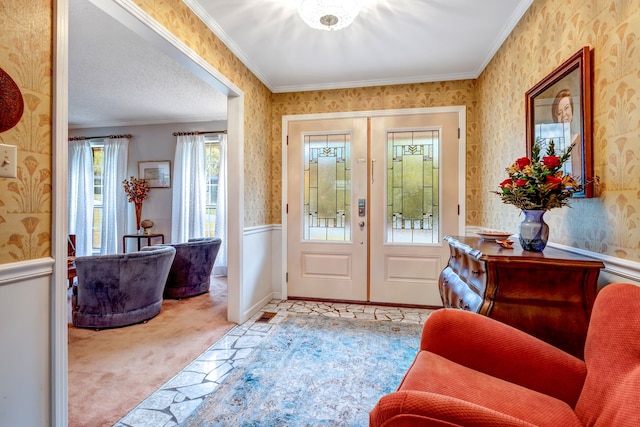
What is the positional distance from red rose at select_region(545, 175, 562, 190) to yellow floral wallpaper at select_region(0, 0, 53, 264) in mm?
2112

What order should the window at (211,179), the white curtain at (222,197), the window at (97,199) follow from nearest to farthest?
1. the white curtain at (222,197)
2. the window at (211,179)
3. the window at (97,199)

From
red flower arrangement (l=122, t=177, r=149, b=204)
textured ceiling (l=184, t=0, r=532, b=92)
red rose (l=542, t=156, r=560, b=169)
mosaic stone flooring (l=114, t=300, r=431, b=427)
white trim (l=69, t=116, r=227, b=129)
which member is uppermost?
white trim (l=69, t=116, r=227, b=129)

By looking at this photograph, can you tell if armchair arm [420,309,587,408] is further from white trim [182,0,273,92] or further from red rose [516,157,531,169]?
white trim [182,0,273,92]

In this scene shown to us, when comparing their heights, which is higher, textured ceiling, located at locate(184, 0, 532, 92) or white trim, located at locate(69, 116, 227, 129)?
white trim, located at locate(69, 116, 227, 129)

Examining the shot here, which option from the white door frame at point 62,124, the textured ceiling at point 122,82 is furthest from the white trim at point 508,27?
the textured ceiling at point 122,82

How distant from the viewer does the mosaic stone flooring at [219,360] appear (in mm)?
1594

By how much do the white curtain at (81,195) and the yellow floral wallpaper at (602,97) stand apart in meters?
5.91

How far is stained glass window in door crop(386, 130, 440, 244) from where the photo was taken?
3.21 m

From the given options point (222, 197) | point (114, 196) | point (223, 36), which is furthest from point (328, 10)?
point (114, 196)

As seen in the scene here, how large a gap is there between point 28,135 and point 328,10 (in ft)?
5.34

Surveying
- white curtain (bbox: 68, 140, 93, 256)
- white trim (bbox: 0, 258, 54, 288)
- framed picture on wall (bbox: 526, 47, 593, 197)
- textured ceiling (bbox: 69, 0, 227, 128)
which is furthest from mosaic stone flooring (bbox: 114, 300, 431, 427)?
white curtain (bbox: 68, 140, 93, 256)

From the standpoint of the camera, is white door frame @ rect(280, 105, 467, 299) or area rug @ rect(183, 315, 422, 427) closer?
area rug @ rect(183, 315, 422, 427)

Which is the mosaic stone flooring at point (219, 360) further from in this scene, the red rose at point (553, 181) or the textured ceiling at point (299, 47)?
the textured ceiling at point (299, 47)

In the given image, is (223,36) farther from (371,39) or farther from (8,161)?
(8,161)
